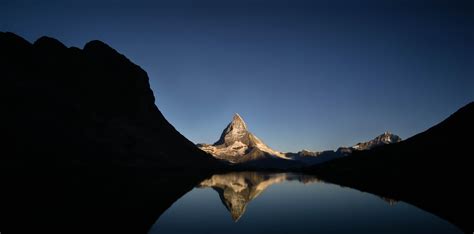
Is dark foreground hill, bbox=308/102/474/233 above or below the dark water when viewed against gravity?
above

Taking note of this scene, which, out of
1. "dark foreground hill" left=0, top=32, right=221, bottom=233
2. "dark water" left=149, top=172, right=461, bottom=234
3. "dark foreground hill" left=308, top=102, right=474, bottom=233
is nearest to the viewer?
"dark water" left=149, top=172, right=461, bottom=234

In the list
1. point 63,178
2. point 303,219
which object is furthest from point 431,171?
point 63,178

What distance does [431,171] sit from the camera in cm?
10594

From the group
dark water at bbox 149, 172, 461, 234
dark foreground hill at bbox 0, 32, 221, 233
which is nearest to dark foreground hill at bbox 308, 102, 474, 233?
dark water at bbox 149, 172, 461, 234

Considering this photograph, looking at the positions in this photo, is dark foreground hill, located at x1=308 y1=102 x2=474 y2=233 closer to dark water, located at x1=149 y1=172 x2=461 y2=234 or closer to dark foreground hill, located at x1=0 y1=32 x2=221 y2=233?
dark water, located at x1=149 y1=172 x2=461 y2=234

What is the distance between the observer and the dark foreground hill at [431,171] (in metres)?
51.3

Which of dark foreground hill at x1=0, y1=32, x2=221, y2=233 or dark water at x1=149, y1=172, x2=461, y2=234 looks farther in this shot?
dark foreground hill at x1=0, y1=32, x2=221, y2=233

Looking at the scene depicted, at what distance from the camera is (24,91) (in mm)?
183875

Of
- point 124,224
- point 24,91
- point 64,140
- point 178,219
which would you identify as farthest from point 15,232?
point 24,91

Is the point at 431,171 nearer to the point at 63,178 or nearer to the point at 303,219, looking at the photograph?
the point at 303,219

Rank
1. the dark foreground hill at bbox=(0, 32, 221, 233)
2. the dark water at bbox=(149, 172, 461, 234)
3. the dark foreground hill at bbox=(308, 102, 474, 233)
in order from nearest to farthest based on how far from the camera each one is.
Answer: the dark water at bbox=(149, 172, 461, 234), the dark foreground hill at bbox=(0, 32, 221, 233), the dark foreground hill at bbox=(308, 102, 474, 233)

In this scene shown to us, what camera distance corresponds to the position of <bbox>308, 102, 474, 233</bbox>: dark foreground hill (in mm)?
51266

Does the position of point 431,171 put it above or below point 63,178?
above

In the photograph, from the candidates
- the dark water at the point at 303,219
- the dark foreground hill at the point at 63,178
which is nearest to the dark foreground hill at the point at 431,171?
the dark water at the point at 303,219
